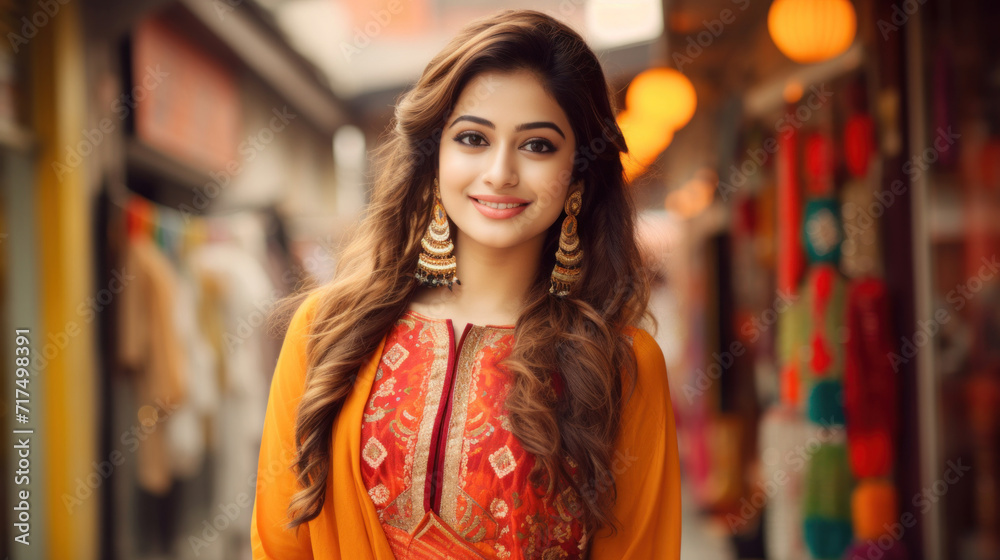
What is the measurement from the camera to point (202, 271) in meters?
3.79

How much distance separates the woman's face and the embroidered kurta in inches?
8.1

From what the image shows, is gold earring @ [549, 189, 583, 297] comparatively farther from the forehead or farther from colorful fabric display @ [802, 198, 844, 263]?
colorful fabric display @ [802, 198, 844, 263]

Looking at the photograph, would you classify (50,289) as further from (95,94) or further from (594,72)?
(594,72)

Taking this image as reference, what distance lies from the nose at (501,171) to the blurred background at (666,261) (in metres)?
0.37

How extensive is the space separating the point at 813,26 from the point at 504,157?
184 cm

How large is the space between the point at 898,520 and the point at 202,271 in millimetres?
3312

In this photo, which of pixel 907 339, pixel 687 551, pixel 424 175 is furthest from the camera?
pixel 687 551

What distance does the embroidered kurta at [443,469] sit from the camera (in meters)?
1.21

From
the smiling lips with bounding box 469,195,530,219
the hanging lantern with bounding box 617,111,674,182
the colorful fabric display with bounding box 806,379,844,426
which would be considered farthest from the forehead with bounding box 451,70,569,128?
the hanging lantern with bounding box 617,111,674,182

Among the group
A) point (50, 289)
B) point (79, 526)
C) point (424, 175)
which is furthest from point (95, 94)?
point (424, 175)

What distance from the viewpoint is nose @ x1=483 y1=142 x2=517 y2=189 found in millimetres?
1194

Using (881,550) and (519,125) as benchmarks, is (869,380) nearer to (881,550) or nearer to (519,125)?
(881,550)

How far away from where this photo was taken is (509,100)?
1.21 meters

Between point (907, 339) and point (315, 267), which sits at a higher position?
point (315, 267)
